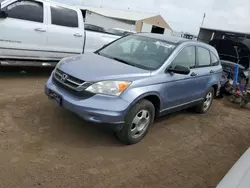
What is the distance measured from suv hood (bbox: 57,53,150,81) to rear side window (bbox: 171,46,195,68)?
2.77 ft

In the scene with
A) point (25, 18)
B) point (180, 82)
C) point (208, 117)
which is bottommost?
point (208, 117)

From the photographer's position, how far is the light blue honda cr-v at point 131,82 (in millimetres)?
3691

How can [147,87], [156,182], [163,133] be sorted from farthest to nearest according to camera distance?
[163,133] < [147,87] < [156,182]

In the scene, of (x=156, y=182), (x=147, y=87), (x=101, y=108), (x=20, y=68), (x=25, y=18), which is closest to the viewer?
(x=156, y=182)

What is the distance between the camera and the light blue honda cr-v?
3.69 meters

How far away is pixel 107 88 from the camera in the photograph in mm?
3707

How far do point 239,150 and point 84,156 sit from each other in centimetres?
300

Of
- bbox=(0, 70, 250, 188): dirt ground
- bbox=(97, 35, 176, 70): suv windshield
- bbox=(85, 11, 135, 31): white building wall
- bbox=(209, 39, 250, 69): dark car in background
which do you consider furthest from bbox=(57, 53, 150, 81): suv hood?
bbox=(85, 11, 135, 31): white building wall

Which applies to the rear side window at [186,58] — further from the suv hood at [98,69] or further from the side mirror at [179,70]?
the suv hood at [98,69]

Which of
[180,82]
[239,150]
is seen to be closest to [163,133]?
[180,82]

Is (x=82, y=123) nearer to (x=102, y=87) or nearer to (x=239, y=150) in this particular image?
(x=102, y=87)

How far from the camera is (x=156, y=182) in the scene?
11.1 feet

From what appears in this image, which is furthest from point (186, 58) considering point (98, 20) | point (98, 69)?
point (98, 20)

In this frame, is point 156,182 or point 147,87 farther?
point 147,87
